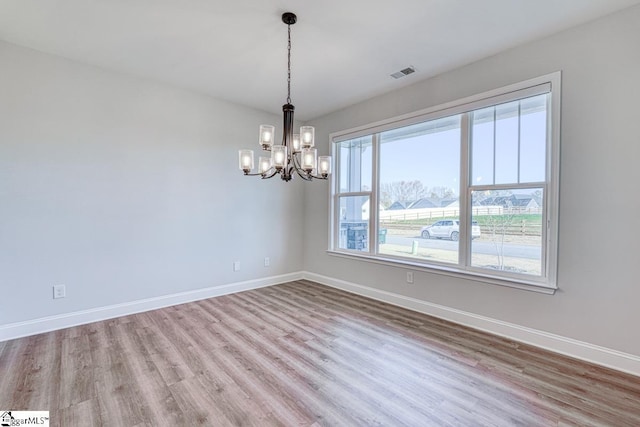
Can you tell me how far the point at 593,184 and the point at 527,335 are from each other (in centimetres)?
143

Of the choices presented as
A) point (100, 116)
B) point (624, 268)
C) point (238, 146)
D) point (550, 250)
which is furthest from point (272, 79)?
point (624, 268)

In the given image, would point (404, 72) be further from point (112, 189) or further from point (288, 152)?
point (112, 189)

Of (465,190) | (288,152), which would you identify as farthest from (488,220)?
(288,152)

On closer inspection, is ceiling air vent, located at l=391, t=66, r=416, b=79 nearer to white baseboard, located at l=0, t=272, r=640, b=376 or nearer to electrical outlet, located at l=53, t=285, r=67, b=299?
white baseboard, located at l=0, t=272, r=640, b=376

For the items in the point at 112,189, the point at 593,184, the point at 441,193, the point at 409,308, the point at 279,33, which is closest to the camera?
the point at 593,184

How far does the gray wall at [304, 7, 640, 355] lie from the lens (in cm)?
219

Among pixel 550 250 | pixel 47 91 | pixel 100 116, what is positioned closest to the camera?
pixel 550 250

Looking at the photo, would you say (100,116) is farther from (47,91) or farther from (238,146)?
(238,146)

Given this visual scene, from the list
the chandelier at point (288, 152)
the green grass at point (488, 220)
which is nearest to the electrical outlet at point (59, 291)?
the chandelier at point (288, 152)

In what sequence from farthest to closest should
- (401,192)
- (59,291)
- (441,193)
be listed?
(401,192) < (441,193) < (59,291)

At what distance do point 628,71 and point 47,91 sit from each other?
5143mm

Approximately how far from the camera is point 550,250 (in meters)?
2.52

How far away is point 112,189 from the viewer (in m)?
3.20

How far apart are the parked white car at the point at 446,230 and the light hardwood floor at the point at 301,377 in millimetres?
972
